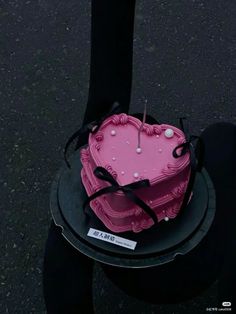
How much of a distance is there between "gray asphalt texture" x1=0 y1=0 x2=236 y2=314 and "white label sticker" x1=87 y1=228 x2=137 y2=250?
648 mm

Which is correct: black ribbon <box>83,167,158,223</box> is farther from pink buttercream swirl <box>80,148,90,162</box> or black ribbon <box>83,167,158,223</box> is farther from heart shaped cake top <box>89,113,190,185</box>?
pink buttercream swirl <box>80,148,90,162</box>

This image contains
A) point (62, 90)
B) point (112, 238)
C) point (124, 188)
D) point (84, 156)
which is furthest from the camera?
point (62, 90)

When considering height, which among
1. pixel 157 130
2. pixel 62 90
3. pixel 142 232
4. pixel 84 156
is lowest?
pixel 62 90

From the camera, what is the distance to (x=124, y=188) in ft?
5.01

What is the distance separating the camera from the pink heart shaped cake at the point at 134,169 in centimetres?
158

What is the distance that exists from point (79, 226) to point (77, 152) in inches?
13.3

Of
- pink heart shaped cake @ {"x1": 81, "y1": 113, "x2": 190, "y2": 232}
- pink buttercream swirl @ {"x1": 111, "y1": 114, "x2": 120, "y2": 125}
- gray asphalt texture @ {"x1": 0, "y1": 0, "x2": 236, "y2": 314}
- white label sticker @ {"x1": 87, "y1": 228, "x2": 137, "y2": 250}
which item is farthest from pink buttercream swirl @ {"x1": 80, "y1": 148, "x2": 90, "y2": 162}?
gray asphalt texture @ {"x1": 0, "y1": 0, "x2": 236, "y2": 314}

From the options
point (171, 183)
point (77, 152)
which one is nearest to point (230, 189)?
point (171, 183)

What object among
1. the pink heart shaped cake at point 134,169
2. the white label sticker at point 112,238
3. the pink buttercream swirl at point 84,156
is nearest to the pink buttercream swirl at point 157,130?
the pink heart shaped cake at point 134,169

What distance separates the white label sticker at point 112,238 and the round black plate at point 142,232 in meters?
0.01

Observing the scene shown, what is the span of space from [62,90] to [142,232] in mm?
1466

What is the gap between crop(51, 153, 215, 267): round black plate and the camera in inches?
63.2

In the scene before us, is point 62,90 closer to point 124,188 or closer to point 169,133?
point 169,133

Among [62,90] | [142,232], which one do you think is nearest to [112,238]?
[142,232]
